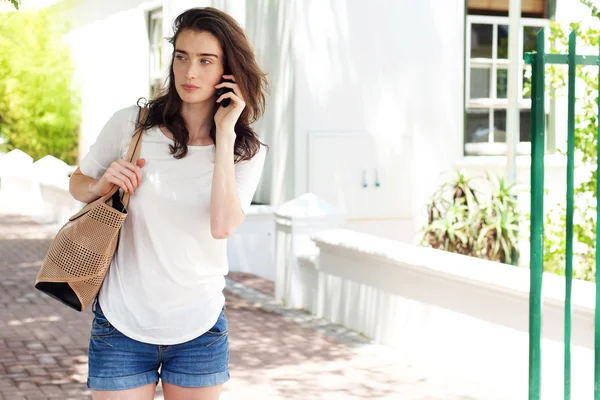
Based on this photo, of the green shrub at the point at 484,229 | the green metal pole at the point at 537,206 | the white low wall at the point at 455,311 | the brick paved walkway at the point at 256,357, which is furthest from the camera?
the green shrub at the point at 484,229

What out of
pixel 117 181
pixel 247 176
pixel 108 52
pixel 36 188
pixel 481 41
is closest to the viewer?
pixel 117 181

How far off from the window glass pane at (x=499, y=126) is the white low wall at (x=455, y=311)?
4688 millimetres

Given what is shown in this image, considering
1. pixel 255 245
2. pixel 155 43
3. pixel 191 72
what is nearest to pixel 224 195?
pixel 191 72

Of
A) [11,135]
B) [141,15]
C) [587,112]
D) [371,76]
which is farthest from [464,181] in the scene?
[11,135]

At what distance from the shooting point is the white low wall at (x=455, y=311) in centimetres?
557

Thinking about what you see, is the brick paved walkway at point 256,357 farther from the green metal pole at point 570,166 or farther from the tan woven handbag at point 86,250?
the tan woven handbag at point 86,250

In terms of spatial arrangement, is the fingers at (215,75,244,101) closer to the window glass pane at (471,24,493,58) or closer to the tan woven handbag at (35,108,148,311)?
the tan woven handbag at (35,108,148,311)

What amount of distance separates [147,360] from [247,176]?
2.15 ft

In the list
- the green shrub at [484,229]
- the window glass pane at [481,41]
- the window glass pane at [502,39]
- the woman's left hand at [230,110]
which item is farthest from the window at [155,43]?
the woman's left hand at [230,110]

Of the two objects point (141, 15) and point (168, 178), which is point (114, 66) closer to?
point (141, 15)

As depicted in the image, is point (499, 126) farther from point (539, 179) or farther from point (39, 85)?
point (39, 85)

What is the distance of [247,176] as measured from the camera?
3.14 meters

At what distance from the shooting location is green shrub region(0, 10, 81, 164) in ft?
64.3

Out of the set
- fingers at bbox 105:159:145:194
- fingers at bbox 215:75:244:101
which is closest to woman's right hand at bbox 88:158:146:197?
fingers at bbox 105:159:145:194
